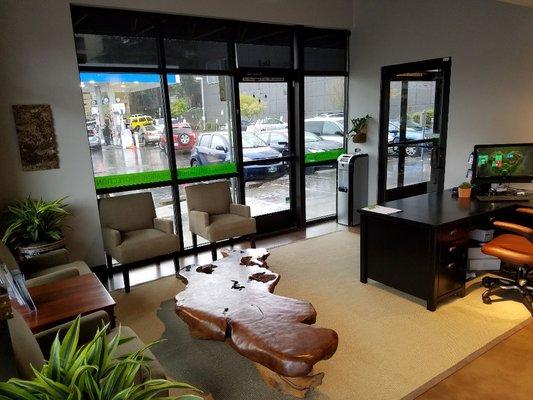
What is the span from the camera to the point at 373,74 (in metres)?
5.75

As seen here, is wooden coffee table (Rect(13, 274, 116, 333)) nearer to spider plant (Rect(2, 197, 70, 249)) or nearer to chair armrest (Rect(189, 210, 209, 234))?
spider plant (Rect(2, 197, 70, 249))

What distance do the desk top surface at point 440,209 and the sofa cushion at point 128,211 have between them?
246 cm

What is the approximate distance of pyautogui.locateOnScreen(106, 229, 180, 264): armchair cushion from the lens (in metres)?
3.93

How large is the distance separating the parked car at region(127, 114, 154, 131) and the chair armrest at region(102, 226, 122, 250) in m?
1.26

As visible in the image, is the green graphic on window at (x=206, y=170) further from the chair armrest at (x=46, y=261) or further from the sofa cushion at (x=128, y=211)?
the chair armrest at (x=46, y=261)

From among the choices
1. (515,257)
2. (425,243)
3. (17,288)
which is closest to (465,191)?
(515,257)

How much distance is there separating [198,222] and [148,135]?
1223mm

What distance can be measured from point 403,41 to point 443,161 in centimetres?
174

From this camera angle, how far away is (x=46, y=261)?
11.5 ft

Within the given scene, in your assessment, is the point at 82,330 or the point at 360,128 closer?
the point at 82,330

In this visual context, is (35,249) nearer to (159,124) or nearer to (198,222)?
(198,222)

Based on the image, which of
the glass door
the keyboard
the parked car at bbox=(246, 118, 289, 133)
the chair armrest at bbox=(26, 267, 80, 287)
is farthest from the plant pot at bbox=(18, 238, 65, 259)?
the keyboard

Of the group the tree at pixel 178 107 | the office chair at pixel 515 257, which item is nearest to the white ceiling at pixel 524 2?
the office chair at pixel 515 257

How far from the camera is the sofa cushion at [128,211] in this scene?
14.1 ft
